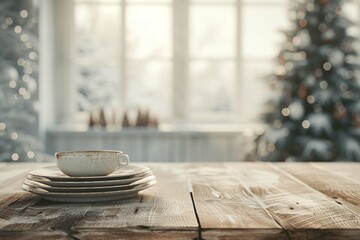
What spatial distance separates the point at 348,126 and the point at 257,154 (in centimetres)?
73

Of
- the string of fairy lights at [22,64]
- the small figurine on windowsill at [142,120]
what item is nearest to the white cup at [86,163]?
the string of fairy lights at [22,64]

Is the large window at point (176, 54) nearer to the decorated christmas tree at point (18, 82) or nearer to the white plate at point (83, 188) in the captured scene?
the decorated christmas tree at point (18, 82)

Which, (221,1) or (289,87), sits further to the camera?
(221,1)

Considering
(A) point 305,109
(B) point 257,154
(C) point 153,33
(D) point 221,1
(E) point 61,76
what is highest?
(D) point 221,1

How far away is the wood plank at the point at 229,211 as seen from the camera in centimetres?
83

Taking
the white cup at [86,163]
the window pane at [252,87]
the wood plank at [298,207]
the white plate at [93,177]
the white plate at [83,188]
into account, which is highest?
the window pane at [252,87]

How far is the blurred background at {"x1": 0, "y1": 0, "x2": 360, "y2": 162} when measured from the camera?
13.1 feet

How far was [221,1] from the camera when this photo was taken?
15.8ft

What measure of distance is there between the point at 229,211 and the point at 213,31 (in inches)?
158

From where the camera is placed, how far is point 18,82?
412cm

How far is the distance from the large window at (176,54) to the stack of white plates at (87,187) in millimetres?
3619

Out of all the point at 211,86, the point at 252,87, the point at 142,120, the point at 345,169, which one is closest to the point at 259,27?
the point at 252,87

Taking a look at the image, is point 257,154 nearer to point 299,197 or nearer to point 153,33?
point 153,33

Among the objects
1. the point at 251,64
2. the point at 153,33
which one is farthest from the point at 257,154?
the point at 153,33
